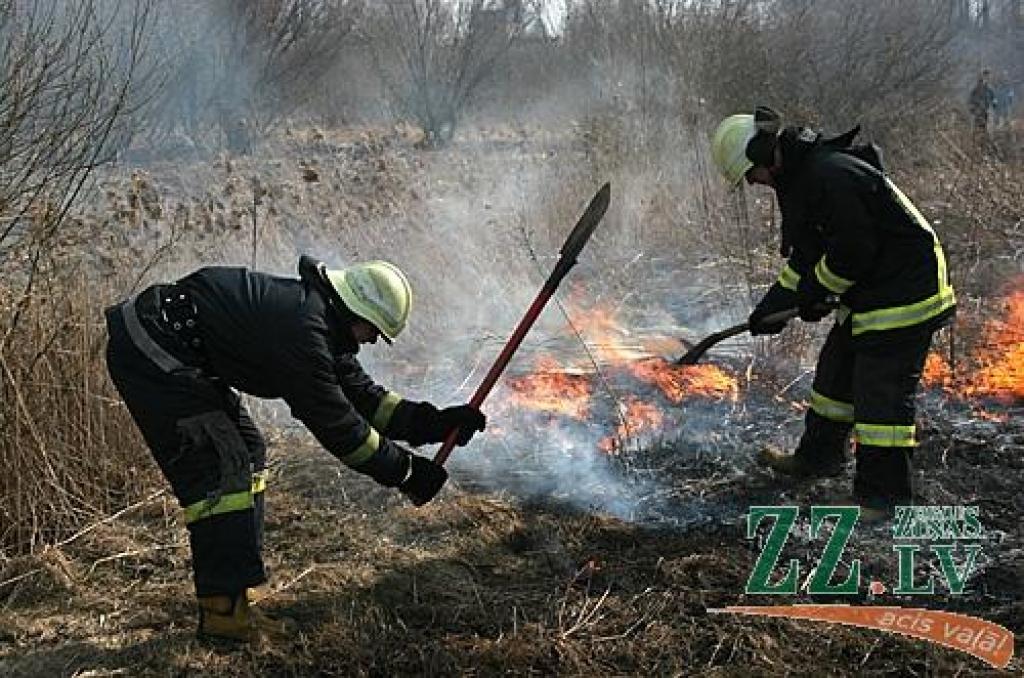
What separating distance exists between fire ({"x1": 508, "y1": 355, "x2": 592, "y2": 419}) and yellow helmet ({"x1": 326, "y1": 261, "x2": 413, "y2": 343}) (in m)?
2.85

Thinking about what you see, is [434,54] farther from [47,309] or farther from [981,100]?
[47,309]

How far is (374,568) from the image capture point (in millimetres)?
4504

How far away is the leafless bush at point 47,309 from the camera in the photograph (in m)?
4.59

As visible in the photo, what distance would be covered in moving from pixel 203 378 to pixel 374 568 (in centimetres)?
135

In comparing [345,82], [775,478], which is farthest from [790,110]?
[345,82]

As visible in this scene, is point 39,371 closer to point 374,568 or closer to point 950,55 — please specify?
point 374,568

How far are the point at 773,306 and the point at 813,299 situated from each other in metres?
0.28

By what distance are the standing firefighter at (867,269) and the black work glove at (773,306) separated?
16cm

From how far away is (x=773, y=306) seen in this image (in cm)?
504

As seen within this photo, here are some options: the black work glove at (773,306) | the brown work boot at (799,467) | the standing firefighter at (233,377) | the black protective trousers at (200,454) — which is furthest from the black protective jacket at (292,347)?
the brown work boot at (799,467)

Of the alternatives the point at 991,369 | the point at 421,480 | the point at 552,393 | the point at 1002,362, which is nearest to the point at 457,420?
the point at 421,480

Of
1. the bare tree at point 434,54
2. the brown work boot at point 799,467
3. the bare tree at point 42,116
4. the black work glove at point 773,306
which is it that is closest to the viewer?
the bare tree at point 42,116

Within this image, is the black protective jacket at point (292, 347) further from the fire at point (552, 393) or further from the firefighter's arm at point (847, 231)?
the fire at point (552, 393)

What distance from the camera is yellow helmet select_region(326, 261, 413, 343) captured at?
149 inches
